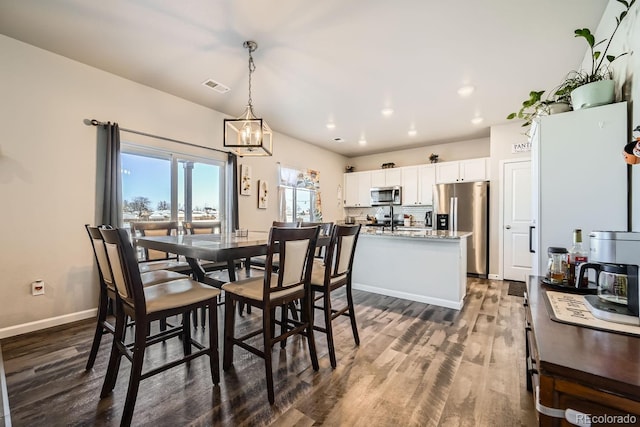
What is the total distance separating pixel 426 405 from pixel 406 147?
5.41 metres

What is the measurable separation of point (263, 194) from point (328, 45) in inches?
110

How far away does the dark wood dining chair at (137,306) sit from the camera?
1365mm

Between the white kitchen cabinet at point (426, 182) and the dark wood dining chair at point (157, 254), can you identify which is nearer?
the dark wood dining chair at point (157, 254)

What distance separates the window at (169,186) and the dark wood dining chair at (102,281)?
154cm

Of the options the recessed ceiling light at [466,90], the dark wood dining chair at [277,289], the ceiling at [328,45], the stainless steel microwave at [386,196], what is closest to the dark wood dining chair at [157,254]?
the dark wood dining chair at [277,289]

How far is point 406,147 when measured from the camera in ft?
20.0

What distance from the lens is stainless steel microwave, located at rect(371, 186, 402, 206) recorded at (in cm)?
591

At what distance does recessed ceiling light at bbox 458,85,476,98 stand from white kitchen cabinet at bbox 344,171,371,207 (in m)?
3.18

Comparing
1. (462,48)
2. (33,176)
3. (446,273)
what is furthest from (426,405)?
(33,176)

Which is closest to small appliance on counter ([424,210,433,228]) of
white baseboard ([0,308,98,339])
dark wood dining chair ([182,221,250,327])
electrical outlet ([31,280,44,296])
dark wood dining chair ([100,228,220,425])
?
dark wood dining chair ([182,221,250,327])

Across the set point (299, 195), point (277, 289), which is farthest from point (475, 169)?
point (277, 289)

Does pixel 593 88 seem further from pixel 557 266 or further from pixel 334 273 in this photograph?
pixel 334 273

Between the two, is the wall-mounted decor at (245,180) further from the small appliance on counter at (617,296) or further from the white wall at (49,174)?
the small appliance on counter at (617,296)

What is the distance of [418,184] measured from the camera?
18.8 feet
